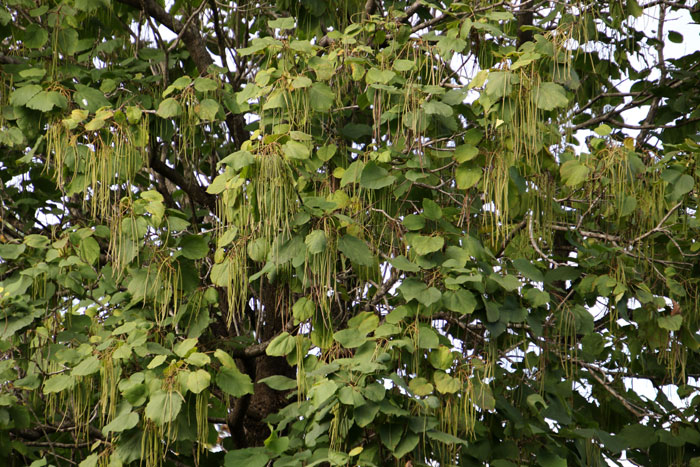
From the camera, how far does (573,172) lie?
314 centimetres

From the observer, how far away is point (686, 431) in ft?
11.4

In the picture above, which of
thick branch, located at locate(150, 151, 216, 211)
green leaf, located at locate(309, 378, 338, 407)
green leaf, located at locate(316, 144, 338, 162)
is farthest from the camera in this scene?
thick branch, located at locate(150, 151, 216, 211)

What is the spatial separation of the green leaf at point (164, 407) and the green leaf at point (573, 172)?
1457 millimetres

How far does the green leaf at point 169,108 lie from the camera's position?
10.7 ft

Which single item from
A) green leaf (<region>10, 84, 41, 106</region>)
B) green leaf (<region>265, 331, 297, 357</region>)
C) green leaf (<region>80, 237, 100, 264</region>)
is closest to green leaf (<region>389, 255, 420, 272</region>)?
green leaf (<region>265, 331, 297, 357</region>)

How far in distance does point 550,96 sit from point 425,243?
591 mm

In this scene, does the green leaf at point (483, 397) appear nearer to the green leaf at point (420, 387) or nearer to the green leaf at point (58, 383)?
the green leaf at point (420, 387)

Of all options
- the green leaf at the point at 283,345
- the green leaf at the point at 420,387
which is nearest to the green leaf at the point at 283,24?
the green leaf at the point at 283,345

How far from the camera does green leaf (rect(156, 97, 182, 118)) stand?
3.27 meters

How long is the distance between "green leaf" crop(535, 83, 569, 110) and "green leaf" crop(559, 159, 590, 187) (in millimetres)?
399

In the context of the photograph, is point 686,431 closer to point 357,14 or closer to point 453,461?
point 453,461

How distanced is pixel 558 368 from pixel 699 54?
204 centimetres

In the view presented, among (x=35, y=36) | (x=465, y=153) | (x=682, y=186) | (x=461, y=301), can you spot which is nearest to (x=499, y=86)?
(x=465, y=153)

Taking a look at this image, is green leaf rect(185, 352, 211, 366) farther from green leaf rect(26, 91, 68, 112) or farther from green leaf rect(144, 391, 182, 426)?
green leaf rect(26, 91, 68, 112)
